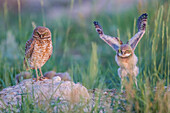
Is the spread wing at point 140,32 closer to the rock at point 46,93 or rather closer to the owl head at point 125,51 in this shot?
the owl head at point 125,51

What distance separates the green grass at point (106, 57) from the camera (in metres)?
2.96

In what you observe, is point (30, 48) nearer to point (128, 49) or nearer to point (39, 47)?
point (39, 47)

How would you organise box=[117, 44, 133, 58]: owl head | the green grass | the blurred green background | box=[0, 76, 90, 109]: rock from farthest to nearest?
the blurred green background < box=[117, 44, 133, 58]: owl head < box=[0, 76, 90, 109]: rock < the green grass

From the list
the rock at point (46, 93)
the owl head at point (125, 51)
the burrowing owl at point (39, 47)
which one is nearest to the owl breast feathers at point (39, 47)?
the burrowing owl at point (39, 47)

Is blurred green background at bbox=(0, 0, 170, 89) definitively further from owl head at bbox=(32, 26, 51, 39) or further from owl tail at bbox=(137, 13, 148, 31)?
owl tail at bbox=(137, 13, 148, 31)

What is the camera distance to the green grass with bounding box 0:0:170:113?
9.70 feet

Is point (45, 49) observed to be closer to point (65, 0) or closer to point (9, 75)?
point (9, 75)

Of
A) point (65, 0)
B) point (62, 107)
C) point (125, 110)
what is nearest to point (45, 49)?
point (62, 107)

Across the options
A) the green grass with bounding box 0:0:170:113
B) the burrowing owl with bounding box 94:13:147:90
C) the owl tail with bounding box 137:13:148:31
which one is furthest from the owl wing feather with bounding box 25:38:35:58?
the owl tail with bounding box 137:13:148:31

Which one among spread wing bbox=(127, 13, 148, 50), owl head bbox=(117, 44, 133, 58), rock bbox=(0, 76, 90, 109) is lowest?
rock bbox=(0, 76, 90, 109)

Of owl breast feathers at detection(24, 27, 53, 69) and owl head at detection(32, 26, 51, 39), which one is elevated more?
owl head at detection(32, 26, 51, 39)

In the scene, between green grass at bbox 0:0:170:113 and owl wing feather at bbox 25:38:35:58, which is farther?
owl wing feather at bbox 25:38:35:58

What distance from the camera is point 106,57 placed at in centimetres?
634

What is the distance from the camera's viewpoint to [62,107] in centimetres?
303
